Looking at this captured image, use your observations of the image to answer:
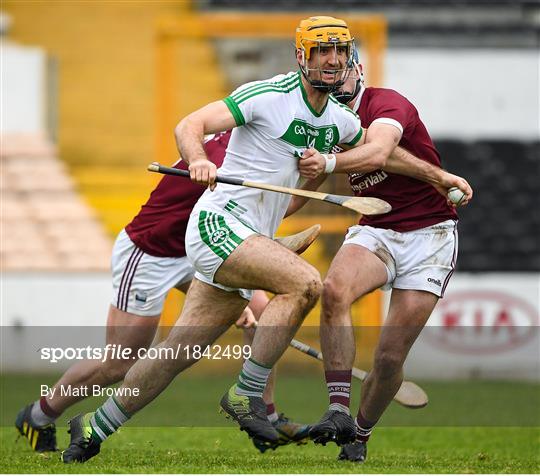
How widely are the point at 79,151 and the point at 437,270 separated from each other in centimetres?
922

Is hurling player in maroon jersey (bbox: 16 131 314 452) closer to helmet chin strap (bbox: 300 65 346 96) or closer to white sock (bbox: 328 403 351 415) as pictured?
white sock (bbox: 328 403 351 415)

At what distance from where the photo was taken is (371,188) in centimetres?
674

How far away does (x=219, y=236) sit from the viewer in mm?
5914

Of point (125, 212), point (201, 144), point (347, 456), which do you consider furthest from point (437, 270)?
point (125, 212)

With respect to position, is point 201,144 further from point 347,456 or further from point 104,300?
point 104,300

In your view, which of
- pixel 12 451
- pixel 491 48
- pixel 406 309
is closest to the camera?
pixel 406 309

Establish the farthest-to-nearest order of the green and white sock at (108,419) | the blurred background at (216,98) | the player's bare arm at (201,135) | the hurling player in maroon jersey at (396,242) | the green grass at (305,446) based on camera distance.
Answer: the blurred background at (216,98) < the hurling player in maroon jersey at (396,242) < the green grass at (305,446) < the green and white sock at (108,419) < the player's bare arm at (201,135)

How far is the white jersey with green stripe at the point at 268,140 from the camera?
5.92 meters

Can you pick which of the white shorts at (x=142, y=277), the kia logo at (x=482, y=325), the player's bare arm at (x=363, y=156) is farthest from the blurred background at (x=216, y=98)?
the player's bare arm at (x=363, y=156)

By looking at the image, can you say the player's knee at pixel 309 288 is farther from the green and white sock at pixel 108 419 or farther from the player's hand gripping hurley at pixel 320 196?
the green and white sock at pixel 108 419

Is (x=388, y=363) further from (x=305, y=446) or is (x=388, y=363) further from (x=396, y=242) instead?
(x=305, y=446)

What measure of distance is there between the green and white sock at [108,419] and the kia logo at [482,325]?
18.5ft
